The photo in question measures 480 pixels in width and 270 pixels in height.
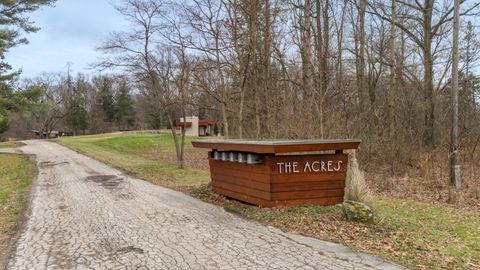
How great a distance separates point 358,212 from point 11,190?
9.82 meters

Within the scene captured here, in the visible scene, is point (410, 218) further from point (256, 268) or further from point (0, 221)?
point (0, 221)

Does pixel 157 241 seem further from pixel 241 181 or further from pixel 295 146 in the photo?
pixel 241 181

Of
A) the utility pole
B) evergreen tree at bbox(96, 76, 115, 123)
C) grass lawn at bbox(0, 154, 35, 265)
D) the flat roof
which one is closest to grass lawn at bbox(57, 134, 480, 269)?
the flat roof

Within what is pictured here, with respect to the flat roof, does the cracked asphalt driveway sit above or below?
below

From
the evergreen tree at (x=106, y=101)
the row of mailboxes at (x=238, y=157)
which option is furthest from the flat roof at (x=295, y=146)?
the evergreen tree at (x=106, y=101)

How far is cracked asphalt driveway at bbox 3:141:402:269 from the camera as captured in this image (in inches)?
199

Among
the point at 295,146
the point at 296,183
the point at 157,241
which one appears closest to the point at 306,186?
the point at 296,183

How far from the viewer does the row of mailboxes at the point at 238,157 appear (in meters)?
7.97

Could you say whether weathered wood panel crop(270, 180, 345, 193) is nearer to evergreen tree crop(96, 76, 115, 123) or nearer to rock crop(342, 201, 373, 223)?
rock crop(342, 201, 373, 223)

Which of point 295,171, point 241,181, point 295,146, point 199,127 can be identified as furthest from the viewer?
point 199,127

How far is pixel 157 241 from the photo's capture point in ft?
19.9

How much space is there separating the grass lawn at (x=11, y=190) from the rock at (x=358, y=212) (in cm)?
517

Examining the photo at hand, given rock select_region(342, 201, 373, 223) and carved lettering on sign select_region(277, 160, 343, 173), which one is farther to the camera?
carved lettering on sign select_region(277, 160, 343, 173)

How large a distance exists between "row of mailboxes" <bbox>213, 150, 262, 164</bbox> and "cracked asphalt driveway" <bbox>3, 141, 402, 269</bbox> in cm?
110
